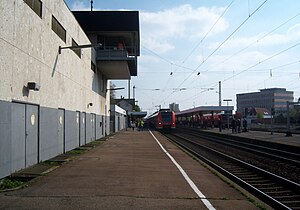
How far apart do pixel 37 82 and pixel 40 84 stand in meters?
0.45

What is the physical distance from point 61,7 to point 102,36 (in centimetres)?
1917

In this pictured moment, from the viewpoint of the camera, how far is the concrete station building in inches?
428

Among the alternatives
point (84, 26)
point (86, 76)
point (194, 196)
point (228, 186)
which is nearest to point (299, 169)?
point (228, 186)

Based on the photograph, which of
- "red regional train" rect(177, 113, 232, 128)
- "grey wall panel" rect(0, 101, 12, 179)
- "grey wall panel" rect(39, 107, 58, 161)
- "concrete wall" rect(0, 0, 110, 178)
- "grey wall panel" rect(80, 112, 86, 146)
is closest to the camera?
"grey wall panel" rect(0, 101, 12, 179)

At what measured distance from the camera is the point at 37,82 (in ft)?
46.3

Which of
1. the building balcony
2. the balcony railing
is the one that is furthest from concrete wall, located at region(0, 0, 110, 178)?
the building balcony

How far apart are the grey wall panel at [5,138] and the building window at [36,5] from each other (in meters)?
4.22

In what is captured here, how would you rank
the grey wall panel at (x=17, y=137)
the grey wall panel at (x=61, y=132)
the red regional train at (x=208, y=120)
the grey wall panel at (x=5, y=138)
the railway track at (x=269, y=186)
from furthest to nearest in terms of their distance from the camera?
the red regional train at (x=208, y=120) < the grey wall panel at (x=61, y=132) < the grey wall panel at (x=17, y=137) < the grey wall panel at (x=5, y=138) < the railway track at (x=269, y=186)

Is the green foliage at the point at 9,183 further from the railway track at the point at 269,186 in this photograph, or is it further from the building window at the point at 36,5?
the railway track at the point at 269,186

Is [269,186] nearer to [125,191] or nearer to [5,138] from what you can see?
[125,191]

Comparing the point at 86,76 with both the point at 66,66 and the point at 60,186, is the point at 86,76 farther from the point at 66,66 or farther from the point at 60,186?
the point at 60,186

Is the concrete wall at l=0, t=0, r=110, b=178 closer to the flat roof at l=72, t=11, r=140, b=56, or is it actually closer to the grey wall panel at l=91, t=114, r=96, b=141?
the grey wall panel at l=91, t=114, r=96, b=141

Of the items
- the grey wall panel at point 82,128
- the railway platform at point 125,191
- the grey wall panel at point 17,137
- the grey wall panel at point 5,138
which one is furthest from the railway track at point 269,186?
the grey wall panel at point 82,128

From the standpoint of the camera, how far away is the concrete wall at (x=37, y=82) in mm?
10781
